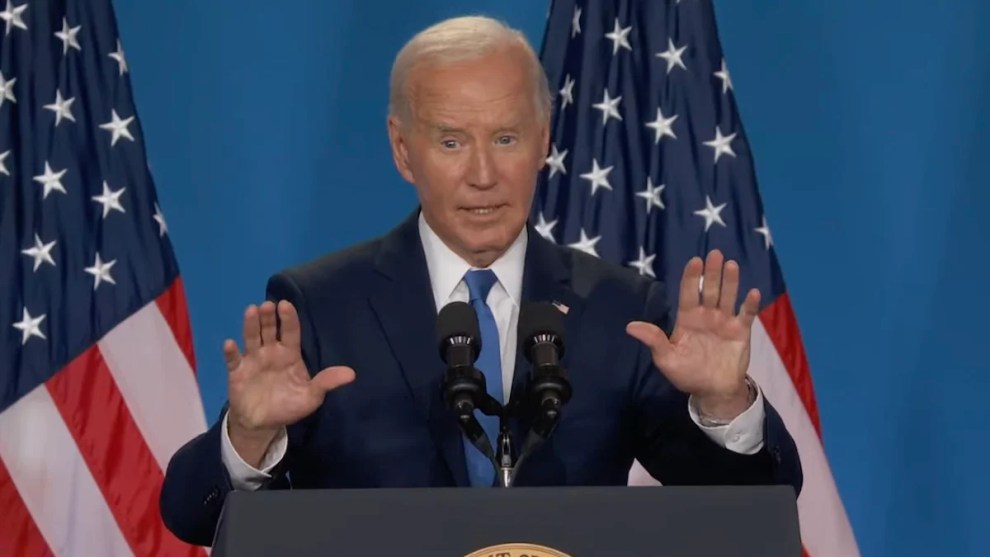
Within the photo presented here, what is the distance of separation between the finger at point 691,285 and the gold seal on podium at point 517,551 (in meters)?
0.52

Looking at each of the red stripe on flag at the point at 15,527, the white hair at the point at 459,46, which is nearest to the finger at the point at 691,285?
the white hair at the point at 459,46

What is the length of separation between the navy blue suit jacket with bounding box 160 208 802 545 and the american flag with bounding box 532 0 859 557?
4.07ft

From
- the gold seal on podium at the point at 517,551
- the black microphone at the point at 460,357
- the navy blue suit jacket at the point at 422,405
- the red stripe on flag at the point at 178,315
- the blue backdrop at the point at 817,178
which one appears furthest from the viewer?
the blue backdrop at the point at 817,178

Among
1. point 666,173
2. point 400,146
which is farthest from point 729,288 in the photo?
point 666,173

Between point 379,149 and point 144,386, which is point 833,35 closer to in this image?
point 379,149

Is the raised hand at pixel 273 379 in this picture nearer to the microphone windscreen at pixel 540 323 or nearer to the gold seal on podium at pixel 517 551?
the microphone windscreen at pixel 540 323

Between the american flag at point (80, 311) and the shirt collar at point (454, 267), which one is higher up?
the shirt collar at point (454, 267)

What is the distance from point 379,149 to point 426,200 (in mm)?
1617

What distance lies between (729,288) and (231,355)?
0.67 m

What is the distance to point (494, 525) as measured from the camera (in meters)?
1.56

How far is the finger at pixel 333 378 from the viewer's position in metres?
1.89

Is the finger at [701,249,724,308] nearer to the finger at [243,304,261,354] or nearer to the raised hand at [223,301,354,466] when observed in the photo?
the raised hand at [223,301,354,466]

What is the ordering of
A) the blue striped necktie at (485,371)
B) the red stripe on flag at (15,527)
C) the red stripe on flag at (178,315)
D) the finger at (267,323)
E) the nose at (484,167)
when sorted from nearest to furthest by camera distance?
1. the finger at (267,323)
2. the blue striped necktie at (485,371)
3. the nose at (484,167)
4. the red stripe on flag at (15,527)
5. the red stripe on flag at (178,315)

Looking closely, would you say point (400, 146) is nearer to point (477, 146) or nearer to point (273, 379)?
point (477, 146)
